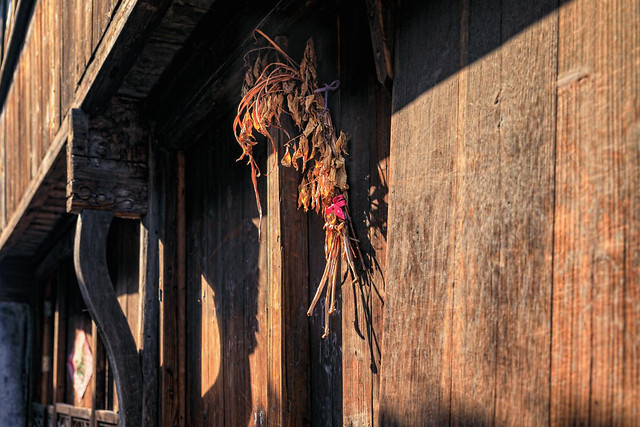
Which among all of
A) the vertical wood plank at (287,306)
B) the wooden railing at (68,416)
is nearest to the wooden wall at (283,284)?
the vertical wood plank at (287,306)

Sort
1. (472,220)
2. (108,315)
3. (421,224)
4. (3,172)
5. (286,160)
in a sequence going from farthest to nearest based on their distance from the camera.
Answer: (3,172) < (108,315) < (286,160) < (421,224) < (472,220)

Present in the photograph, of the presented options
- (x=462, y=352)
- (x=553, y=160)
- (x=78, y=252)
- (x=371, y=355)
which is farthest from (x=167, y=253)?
(x=553, y=160)

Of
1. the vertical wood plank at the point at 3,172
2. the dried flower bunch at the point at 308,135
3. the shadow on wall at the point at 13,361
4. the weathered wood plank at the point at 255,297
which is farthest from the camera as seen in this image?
the shadow on wall at the point at 13,361

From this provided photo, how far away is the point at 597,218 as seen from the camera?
4.73 ft

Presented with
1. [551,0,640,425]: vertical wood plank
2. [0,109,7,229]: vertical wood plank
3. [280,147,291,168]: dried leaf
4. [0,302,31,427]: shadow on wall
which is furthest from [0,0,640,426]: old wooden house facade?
[0,302,31,427]: shadow on wall

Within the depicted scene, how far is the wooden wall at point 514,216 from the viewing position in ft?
4.61

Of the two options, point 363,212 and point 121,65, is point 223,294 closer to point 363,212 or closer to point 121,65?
point 121,65

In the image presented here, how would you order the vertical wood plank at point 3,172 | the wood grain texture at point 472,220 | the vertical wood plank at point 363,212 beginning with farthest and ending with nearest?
the vertical wood plank at point 3,172
the vertical wood plank at point 363,212
the wood grain texture at point 472,220

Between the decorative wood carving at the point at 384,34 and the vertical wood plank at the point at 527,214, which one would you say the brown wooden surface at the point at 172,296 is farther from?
the vertical wood plank at the point at 527,214

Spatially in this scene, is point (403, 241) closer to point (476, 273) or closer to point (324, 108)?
point (476, 273)

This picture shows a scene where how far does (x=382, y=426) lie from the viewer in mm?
1967

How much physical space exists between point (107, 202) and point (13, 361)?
150 inches

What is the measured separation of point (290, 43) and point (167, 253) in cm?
170

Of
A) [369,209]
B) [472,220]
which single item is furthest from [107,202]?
[472,220]
